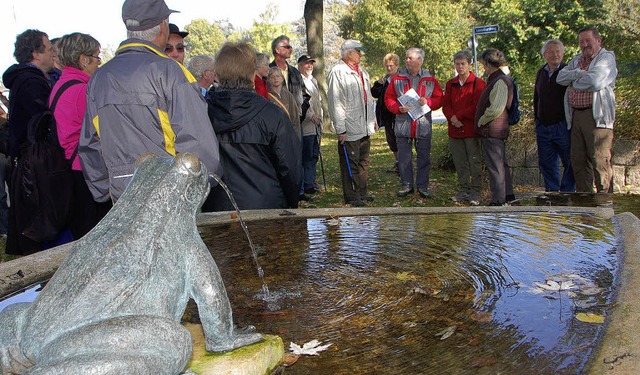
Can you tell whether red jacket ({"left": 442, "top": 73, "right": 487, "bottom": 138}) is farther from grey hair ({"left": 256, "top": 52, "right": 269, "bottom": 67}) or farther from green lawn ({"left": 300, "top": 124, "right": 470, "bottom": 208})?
grey hair ({"left": 256, "top": 52, "right": 269, "bottom": 67})

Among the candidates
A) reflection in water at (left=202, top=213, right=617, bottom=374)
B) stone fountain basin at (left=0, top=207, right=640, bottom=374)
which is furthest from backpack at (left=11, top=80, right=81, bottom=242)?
reflection in water at (left=202, top=213, right=617, bottom=374)

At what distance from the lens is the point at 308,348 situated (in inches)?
96.7

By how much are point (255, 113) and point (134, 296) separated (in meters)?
2.77

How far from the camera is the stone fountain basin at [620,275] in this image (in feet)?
6.58

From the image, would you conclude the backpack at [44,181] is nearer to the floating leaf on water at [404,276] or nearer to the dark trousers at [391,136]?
the floating leaf on water at [404,276]

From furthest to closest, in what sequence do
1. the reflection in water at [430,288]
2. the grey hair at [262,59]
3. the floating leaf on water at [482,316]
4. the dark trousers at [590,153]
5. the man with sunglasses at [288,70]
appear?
the man with sunglasses at [288,70] < the grey hair at [262,59] < the dark trousers at [590,153] < the floating leaf on water at [482,316] < the reflection in water at [430,288]

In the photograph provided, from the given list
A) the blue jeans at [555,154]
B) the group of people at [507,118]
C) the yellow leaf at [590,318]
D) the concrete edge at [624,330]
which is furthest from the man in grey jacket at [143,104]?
the blue jeans at [555,154]

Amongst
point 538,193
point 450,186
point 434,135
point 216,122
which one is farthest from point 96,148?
point 434,135

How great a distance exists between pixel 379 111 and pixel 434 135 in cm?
648

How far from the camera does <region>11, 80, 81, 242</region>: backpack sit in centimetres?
455

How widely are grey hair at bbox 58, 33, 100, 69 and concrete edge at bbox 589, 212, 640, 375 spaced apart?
3803mm

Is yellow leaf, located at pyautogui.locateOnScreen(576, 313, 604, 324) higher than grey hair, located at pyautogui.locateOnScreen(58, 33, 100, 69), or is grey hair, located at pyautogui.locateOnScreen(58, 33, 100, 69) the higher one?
grey hair, located at pyautogui.locateOnScreen(58, 33, 100, 69)

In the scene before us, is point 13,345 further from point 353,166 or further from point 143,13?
point 353,166

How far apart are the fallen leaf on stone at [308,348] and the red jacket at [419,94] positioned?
6.22m
